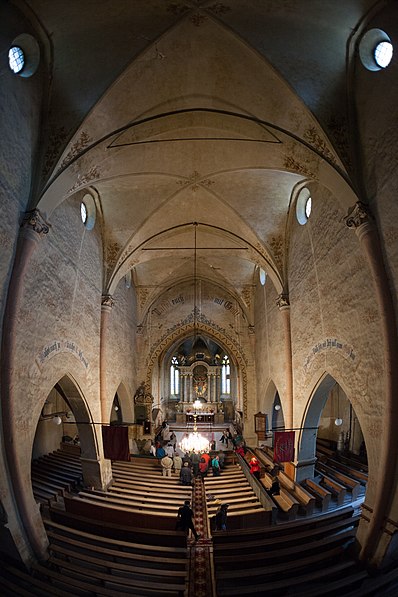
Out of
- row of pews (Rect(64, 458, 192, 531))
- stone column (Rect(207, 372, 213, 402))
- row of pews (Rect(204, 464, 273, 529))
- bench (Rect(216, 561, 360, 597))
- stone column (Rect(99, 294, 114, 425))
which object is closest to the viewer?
bench (Rect(216, 561, 360, 597))

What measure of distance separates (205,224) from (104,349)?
293 inches

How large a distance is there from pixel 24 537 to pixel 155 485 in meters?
7.02

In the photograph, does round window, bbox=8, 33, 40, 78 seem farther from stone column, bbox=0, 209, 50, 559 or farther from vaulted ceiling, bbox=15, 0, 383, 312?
stone column, bbox=0, 209, 50, 559

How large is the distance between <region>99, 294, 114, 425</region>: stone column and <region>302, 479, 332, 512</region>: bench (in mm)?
8710

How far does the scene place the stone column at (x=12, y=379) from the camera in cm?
844

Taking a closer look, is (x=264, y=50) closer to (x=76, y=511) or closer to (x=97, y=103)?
(x=97, y=103)

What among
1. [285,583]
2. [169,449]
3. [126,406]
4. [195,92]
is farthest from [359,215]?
[169,449]

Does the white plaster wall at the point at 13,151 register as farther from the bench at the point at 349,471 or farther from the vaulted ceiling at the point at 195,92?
the bench at the point at 349,471

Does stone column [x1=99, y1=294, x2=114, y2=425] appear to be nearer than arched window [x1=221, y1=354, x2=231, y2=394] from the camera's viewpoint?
Yes

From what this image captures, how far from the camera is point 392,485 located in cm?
810

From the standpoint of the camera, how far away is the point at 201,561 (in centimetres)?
923

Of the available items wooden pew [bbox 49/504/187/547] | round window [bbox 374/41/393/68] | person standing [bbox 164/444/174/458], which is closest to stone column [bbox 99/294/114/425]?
wooden pew [bbox 49/504/187/547]

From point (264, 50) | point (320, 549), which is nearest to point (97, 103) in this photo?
point (264, 50)

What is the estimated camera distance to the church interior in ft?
26.6
